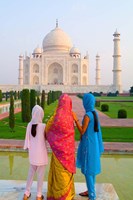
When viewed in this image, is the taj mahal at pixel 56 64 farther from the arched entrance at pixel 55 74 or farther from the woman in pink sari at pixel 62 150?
the woman in pink sari at pixel 62 150

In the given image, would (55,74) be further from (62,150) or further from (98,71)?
(62,150)

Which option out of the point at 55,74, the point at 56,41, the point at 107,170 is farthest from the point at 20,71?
the point at 107,170

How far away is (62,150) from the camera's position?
2547 millimetres

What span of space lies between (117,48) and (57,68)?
9821mm

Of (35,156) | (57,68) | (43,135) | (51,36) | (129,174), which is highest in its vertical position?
(51,36)

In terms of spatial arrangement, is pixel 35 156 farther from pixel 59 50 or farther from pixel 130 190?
pixel 59 50

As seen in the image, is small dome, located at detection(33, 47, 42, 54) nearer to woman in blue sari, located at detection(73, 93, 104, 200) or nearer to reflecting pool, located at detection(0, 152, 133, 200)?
reflecting pool, located at detection(0, 152, 133, 200)

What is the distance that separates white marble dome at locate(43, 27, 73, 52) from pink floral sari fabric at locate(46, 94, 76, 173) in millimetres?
→ 40036

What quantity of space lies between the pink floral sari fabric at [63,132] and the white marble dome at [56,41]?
40036 millimetres

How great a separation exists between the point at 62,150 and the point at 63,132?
152mm

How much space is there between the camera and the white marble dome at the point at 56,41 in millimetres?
41844

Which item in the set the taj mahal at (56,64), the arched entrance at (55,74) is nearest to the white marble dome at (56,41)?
the taj mahal at (56,64)

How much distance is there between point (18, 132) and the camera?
7.44m

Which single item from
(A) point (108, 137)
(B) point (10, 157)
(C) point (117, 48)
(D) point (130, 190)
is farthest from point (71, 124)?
(C) point (117, 48)
